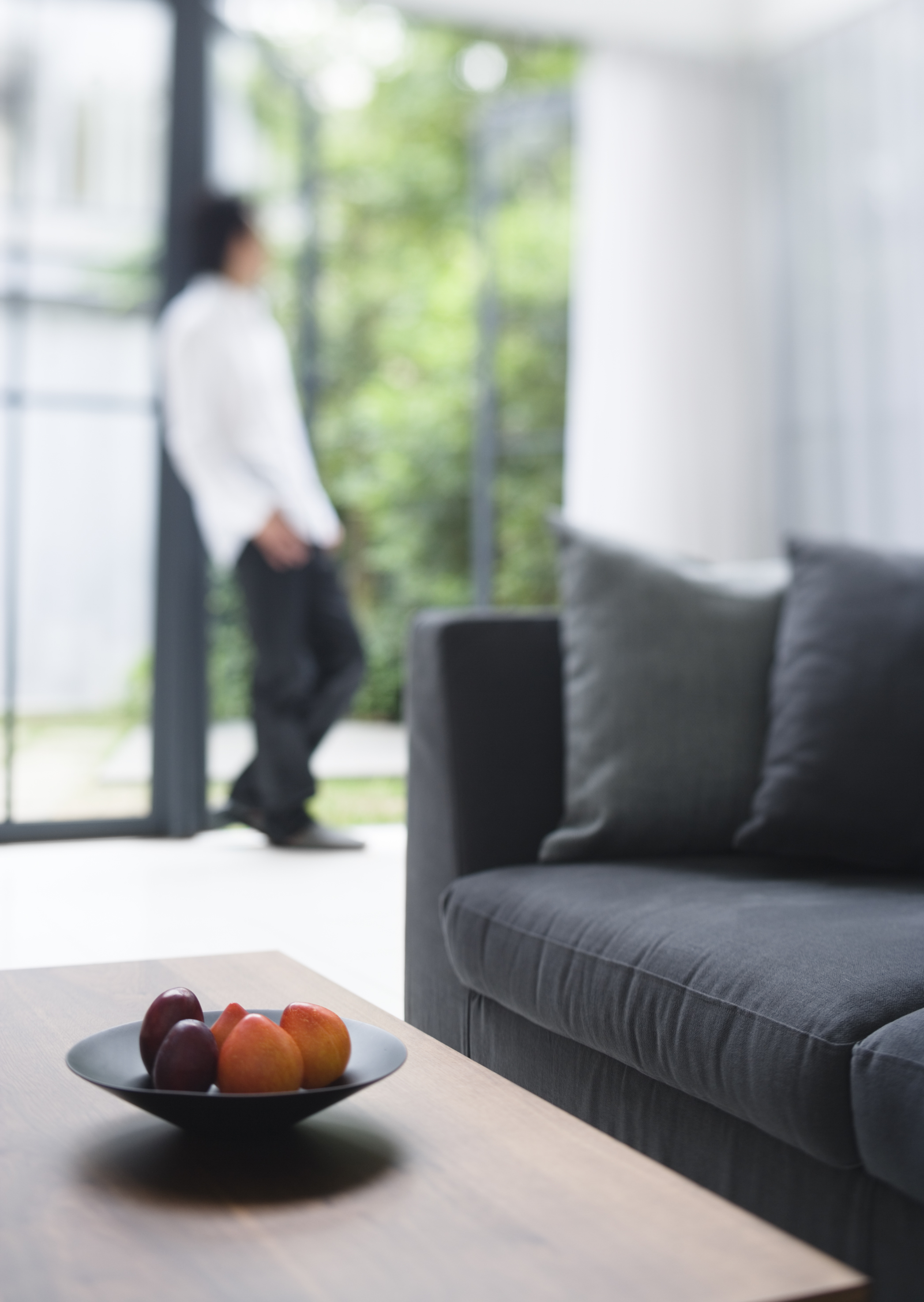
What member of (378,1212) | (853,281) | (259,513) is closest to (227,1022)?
(378,1212)

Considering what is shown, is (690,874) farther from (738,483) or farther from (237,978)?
(738,483)

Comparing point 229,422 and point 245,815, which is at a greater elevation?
point 229,422

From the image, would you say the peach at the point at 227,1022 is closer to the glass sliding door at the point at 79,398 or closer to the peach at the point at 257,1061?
the peach at the point at 257,1061

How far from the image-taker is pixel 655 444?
445 cm

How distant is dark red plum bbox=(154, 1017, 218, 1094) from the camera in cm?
95

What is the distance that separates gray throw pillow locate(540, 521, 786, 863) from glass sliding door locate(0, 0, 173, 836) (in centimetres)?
244

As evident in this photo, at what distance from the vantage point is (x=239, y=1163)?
0.92m

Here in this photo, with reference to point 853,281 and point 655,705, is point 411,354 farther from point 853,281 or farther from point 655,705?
point 655,705

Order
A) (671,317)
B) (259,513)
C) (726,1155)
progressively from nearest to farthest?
(726,1155) → (259,513) → (671,317)

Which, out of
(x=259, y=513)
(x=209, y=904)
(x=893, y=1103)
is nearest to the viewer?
(x=893, y=1103)

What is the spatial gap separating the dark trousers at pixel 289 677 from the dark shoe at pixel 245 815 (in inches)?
0.5

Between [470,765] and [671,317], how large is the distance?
9.34 feet

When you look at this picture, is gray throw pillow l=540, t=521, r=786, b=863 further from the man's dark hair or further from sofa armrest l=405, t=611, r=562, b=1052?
the man's dark hair

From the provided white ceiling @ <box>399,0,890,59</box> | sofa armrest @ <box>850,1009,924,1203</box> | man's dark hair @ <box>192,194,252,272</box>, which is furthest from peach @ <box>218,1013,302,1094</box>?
white ceiling @ <box>399,0,890,59</box>
